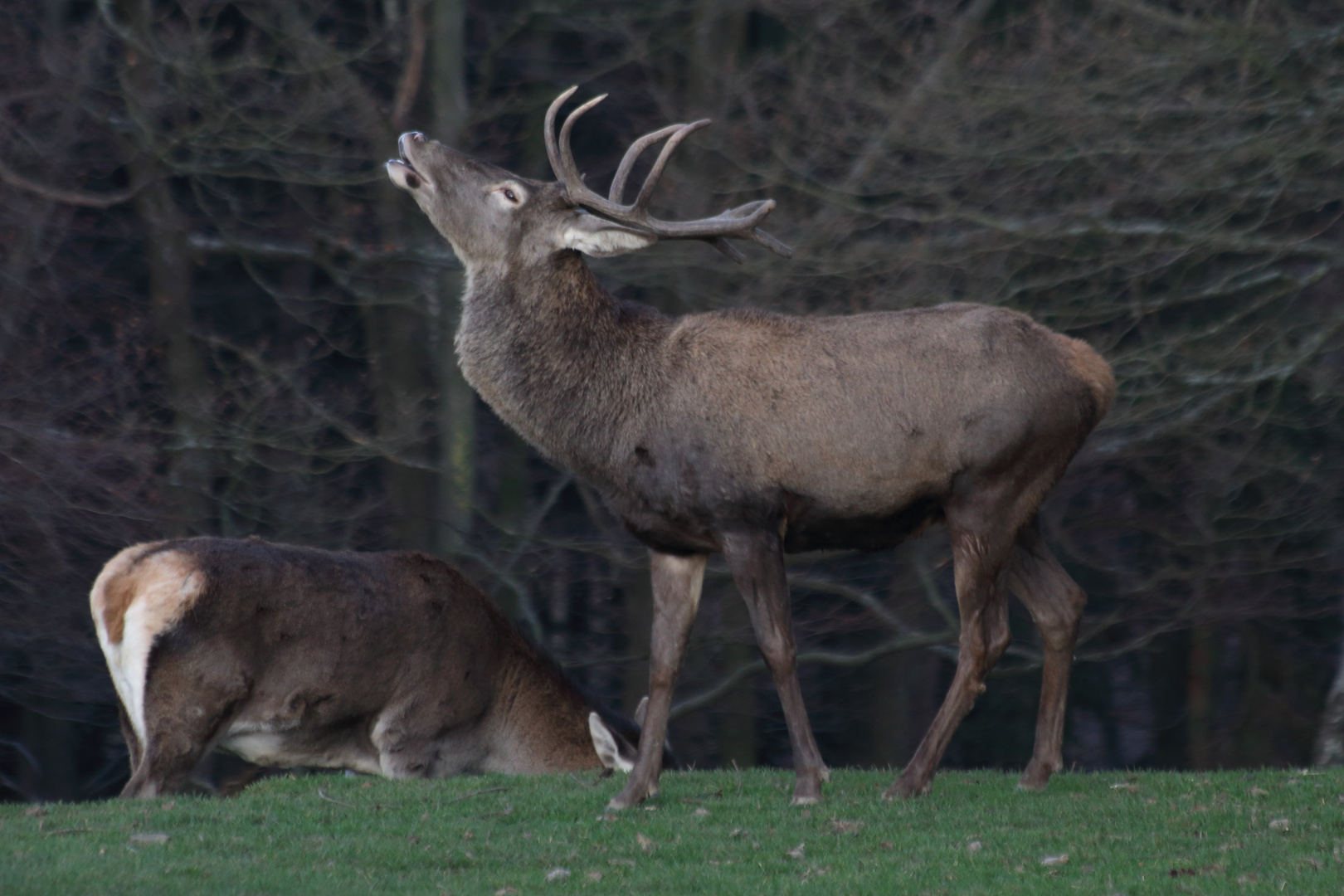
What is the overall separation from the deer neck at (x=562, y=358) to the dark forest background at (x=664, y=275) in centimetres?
378

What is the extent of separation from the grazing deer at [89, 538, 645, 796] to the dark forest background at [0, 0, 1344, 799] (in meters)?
2.19

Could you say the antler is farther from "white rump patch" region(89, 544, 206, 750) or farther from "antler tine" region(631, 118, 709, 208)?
"white rump patch" region(89, 544, 206, 750)

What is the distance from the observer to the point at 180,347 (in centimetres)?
1342

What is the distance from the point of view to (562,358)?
7723 mm

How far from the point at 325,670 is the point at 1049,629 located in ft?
13.5

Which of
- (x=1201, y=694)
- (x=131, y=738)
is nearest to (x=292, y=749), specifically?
(x=131, y=738)

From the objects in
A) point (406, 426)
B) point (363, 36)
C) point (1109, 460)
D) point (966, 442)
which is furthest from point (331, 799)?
point (363, 36)

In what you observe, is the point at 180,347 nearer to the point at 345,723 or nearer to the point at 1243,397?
the point at 345,723

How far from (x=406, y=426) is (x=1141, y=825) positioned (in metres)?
7.16

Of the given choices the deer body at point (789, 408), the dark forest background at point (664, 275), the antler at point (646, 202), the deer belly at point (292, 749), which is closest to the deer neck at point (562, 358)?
the deer body at point (789, 408)

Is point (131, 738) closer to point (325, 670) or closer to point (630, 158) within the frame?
point (325, 670)

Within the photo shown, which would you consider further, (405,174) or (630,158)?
(405,174)

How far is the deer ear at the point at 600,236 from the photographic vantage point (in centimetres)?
757

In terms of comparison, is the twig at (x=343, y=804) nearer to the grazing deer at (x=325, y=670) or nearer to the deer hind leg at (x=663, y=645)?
the deer hind leg at (x=663, y=645)
